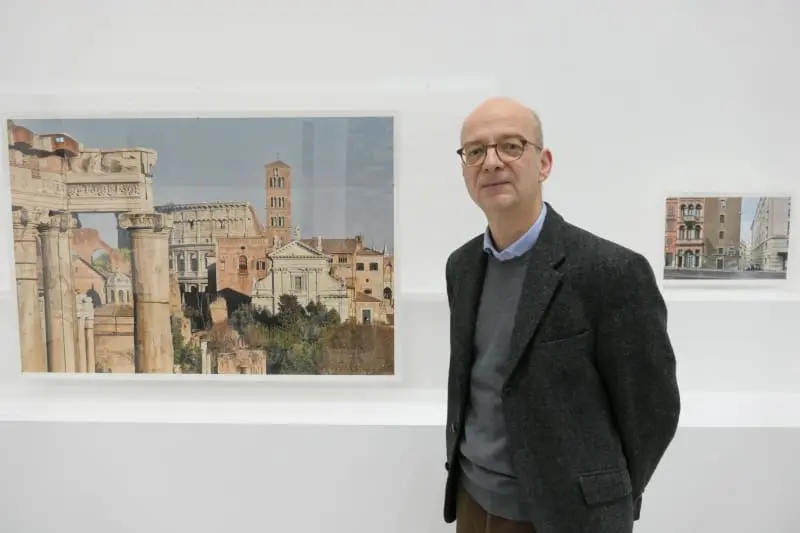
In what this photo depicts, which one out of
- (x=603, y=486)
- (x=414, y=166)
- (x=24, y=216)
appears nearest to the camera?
(x=603, y=486)

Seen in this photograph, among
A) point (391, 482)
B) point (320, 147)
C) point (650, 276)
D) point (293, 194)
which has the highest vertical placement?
point (320, 147)

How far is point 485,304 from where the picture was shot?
153cm

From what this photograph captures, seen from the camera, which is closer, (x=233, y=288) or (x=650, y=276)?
(x=650, y=276)

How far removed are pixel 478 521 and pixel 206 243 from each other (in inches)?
71.1

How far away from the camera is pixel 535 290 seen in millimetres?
1354

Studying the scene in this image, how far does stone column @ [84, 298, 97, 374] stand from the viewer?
259 cm

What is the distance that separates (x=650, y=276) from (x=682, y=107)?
1571 mm

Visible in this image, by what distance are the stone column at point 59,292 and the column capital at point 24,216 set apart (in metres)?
0.05

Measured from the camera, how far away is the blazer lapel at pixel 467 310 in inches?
60.2

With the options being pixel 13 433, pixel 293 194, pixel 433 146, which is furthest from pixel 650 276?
pixel 13 433

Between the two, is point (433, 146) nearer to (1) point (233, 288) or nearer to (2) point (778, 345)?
(1) point (233, 288)

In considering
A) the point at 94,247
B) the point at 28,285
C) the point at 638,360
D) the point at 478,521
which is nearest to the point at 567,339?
the point at 638,360

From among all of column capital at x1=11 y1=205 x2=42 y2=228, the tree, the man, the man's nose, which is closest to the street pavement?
the man

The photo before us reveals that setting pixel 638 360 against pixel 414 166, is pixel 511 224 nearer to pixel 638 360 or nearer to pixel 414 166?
pixel 638 360
